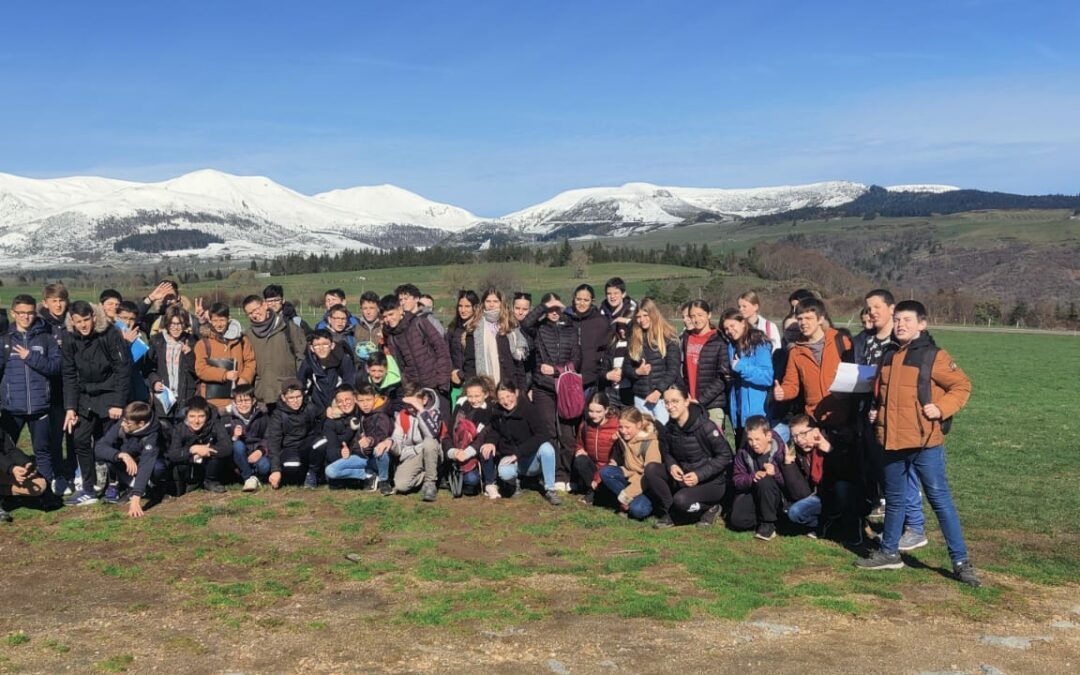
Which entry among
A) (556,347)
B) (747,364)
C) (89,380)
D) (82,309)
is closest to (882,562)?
(747,364)

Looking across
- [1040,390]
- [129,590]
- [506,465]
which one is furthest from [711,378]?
[1040,390]

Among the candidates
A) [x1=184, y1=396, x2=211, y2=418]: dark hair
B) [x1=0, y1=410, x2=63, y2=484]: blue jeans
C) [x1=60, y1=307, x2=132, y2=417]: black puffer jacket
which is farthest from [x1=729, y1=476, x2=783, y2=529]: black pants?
[x1=0, y1=410, x2=63, y2=484]: blue jeans

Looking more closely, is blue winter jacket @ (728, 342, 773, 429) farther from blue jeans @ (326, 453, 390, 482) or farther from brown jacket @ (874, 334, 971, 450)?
blue jeans @ (326, 453, 390, 482)

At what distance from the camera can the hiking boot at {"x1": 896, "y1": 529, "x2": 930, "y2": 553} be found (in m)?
7.12

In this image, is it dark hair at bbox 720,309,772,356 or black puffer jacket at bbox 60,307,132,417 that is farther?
black puffer jacket at bbox 60,307,132,417

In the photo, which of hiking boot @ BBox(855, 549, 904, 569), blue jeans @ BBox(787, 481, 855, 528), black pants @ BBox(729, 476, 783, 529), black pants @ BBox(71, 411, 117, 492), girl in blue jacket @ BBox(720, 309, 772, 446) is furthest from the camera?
black pants @ BBox(71, 411, 117, 492)

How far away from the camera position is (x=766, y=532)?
7637 millimetres

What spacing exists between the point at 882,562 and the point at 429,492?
14.6 ft

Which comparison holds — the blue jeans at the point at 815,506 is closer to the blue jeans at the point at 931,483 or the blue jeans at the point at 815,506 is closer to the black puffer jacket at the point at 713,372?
the blue jeans at the point at 931,483

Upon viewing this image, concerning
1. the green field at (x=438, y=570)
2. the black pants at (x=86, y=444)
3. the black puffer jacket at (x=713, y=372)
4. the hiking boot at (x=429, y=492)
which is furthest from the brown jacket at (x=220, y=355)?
the black puffer jacket at (x=713, y=372)

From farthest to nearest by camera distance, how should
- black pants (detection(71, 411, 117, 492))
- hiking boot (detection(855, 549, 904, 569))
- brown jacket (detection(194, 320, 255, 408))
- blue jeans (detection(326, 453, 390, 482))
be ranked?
brown jacket (detection(194, 320, 255, 408)) → blue jeans (detection(326, 453, 390, 482)) → black pants (detection(71, 411, 117, 492)) → hiking boot (detection(855, 549, 904, 569))

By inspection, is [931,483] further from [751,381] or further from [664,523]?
[664,523]

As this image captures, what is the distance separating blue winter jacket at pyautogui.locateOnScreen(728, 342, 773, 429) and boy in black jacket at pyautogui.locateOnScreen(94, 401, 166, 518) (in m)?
5.91

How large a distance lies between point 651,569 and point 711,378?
263cm
